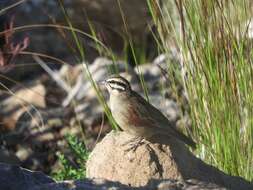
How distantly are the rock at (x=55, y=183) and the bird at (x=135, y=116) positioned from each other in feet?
3.81

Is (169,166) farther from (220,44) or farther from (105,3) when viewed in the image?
(105,3)

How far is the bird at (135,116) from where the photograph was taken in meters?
6.13

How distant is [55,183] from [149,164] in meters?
1.28

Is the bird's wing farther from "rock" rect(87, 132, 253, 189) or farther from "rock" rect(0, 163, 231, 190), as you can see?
"rock" rect(0, 163, 231, 190)

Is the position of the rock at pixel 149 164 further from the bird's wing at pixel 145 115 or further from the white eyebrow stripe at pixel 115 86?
the white eyebrow stripe at pixel 115 86

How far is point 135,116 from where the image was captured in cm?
621

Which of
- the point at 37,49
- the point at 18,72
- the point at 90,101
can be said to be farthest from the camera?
the point at 37,49

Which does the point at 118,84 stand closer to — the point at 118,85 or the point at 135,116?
the point at 118,85

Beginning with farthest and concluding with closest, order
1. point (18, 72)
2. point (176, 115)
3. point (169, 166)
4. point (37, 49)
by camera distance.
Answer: point (37, 49), point (18, 72), point (176, 115), point (169, 166)

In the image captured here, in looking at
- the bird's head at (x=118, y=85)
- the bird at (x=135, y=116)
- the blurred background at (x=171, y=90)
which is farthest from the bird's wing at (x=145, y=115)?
the blurred background at (x=171, y=90)

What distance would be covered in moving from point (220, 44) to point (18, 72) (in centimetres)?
506

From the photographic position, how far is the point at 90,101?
Answer: 31.4 feet

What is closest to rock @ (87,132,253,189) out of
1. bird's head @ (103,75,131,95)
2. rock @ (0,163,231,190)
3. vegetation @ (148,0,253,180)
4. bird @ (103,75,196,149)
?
bird @ (103,75,196,149)

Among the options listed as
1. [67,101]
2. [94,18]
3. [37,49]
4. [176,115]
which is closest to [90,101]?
[67,101]
